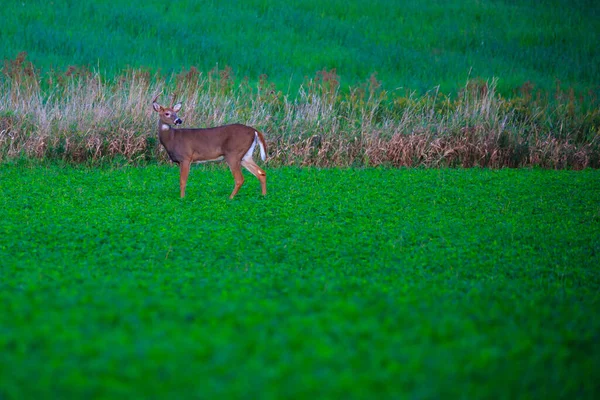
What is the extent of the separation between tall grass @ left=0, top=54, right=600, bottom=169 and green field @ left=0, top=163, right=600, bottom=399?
173 cm

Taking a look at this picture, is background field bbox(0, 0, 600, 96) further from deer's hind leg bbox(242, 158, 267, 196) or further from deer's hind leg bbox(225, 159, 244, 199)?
deer's hind leg bbox(225, 159, 244, 199)

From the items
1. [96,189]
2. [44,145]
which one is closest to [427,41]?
[44,145]

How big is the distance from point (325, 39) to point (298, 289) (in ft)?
69.7

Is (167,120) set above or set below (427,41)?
below

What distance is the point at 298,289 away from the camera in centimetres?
466

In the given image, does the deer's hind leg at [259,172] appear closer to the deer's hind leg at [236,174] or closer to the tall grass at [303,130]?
the deer's hind leg at [236,174]

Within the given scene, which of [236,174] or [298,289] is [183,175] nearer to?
[236,174]

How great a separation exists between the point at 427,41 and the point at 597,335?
2238cm

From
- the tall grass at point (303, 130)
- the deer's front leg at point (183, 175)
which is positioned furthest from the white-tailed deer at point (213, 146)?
the tall grass at point (303, 130)

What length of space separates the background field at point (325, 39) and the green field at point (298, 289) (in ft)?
38.4

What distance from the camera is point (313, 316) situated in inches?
148

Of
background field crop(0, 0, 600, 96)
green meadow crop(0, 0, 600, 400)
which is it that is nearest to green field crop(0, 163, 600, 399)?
green meadow crop(0, 0, 600, 400)

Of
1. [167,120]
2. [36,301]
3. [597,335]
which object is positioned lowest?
[36,301]

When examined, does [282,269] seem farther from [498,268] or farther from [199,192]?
[199,192]
